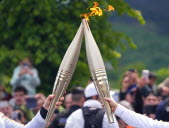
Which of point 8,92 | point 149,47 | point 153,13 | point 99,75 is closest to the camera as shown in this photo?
point 99,75

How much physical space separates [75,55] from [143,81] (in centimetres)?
549

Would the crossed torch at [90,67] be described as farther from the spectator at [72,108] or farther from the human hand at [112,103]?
the spectator at [72,108]

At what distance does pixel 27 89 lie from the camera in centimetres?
1357

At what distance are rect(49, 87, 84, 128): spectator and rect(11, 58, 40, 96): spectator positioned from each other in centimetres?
224

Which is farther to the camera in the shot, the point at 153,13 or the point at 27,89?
the point at 153,13

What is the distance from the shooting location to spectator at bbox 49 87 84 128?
11.2m

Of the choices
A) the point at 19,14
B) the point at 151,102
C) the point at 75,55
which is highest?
the point at 19,14

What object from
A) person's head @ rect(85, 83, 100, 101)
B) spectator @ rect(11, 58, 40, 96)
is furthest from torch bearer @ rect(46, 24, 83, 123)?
spectator @ rect(11, 58, 40, 96)

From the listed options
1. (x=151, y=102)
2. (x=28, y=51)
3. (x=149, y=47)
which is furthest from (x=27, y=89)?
(x=149, y=47)

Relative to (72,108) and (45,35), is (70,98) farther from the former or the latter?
(45,35)

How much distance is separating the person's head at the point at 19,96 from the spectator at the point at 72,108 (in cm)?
158

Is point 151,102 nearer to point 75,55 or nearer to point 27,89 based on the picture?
point 27,89

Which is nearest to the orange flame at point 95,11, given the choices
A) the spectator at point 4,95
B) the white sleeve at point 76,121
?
the white sleeve at point 76,121

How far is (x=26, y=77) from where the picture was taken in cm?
1364
